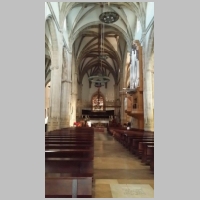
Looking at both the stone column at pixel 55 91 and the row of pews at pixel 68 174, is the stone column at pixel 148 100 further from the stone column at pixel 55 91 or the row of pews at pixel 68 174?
the row of pews at pixel 68 174

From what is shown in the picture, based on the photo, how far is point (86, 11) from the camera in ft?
60.9

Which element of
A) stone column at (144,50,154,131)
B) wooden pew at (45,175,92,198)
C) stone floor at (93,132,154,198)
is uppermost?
stone column at (144,50,154,131)

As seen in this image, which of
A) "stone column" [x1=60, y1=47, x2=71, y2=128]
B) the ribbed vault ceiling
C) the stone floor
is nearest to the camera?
the stone floor

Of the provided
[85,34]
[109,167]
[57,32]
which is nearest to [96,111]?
[85,34]

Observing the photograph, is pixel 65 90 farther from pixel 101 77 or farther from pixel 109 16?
pixel 109 16

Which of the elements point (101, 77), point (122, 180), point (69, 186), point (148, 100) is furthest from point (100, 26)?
point (69, 186)

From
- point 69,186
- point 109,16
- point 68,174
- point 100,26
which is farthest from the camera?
point 100,26

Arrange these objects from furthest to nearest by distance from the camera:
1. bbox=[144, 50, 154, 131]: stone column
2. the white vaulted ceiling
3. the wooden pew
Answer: the white vaulted ceiling
bbox=[144, 50, 154, 131]: stone column
the wooden pew

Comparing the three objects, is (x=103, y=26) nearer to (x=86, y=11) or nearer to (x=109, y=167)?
(x=86, y=11)

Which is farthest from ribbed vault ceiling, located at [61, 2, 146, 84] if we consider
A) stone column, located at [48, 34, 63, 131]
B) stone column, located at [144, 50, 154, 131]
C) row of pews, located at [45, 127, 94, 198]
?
row of pews, located at [45, 127, 94, 198]

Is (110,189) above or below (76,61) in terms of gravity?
below

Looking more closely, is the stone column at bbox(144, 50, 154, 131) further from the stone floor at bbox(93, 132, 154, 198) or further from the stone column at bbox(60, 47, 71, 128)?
the stone floor at bbox(93, 132, 154, 198)

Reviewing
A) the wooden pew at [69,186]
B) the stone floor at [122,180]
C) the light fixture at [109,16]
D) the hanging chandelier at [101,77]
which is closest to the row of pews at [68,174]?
the wooden pew at [69,186]

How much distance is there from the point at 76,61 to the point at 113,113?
47.9 feet
